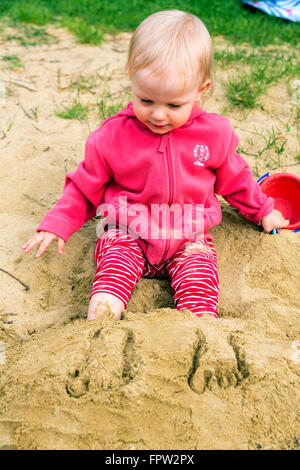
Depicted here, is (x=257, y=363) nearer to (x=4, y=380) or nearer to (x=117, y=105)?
(x=4, y=380)

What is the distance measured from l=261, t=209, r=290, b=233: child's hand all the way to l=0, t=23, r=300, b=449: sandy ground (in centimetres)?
6

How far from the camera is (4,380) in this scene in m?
1.62

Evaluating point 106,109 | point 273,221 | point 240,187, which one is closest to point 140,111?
point 240,187

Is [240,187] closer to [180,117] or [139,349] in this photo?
[180,117]

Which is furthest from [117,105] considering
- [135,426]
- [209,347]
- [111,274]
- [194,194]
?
[135,426]

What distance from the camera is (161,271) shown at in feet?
7.76

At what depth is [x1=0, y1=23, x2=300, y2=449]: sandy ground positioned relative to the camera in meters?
1.38

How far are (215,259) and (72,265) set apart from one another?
76cm

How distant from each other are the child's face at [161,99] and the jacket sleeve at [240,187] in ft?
1.22

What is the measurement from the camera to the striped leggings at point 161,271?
2.07 m

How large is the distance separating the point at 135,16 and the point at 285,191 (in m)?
3.55

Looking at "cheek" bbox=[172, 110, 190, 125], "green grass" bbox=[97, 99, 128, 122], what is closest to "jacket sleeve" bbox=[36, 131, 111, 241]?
"cheek" bbox=[172, 110, 190, 125]

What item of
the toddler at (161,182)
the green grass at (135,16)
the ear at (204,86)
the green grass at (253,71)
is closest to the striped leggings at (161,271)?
the toddler at (161,182)

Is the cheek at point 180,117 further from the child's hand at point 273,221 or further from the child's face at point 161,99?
the child's hand at point 273,221
